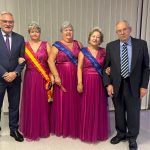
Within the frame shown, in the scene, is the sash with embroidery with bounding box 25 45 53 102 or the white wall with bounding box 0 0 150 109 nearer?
the sash with embroidery with bounding box 25 45 53 102

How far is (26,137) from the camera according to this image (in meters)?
3.06

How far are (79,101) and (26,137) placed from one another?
0.72m

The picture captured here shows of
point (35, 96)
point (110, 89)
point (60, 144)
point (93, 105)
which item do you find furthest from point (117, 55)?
point (60, 144)

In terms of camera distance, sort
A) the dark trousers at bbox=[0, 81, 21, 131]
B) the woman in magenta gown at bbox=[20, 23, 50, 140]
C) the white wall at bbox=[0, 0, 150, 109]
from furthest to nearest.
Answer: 1. the white wall at bbox=[0, 0, 150, 109]
2. the woman in magenta gown at bbox=[20, 23, 50, 140]
3. the dark trousers at bbox=[0, 81, 21, 131]

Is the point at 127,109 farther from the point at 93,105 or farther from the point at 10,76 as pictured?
the point at 10,76

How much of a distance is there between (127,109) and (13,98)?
120cm

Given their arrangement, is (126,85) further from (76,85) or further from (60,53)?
(60,53)

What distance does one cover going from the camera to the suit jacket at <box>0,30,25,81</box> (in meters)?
2.68

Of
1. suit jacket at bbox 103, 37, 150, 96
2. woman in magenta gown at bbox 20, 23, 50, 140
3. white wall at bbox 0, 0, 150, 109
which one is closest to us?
suit jacket at bbox 103, 37, 150, 96

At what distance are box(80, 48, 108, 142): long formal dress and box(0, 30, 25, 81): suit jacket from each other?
2.24ft

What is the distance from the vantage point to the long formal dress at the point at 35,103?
2.95 m

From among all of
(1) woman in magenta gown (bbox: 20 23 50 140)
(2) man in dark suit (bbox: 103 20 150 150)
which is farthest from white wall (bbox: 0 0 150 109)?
(2) man in dark suit (bbox: 103 20 150 150)

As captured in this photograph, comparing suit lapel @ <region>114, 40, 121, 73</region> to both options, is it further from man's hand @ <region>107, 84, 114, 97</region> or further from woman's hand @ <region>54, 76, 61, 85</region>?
woman's hand @ <region>54, 76, 61, 85</region>

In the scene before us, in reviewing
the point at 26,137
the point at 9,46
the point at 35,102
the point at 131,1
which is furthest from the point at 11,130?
the point at 131,1
